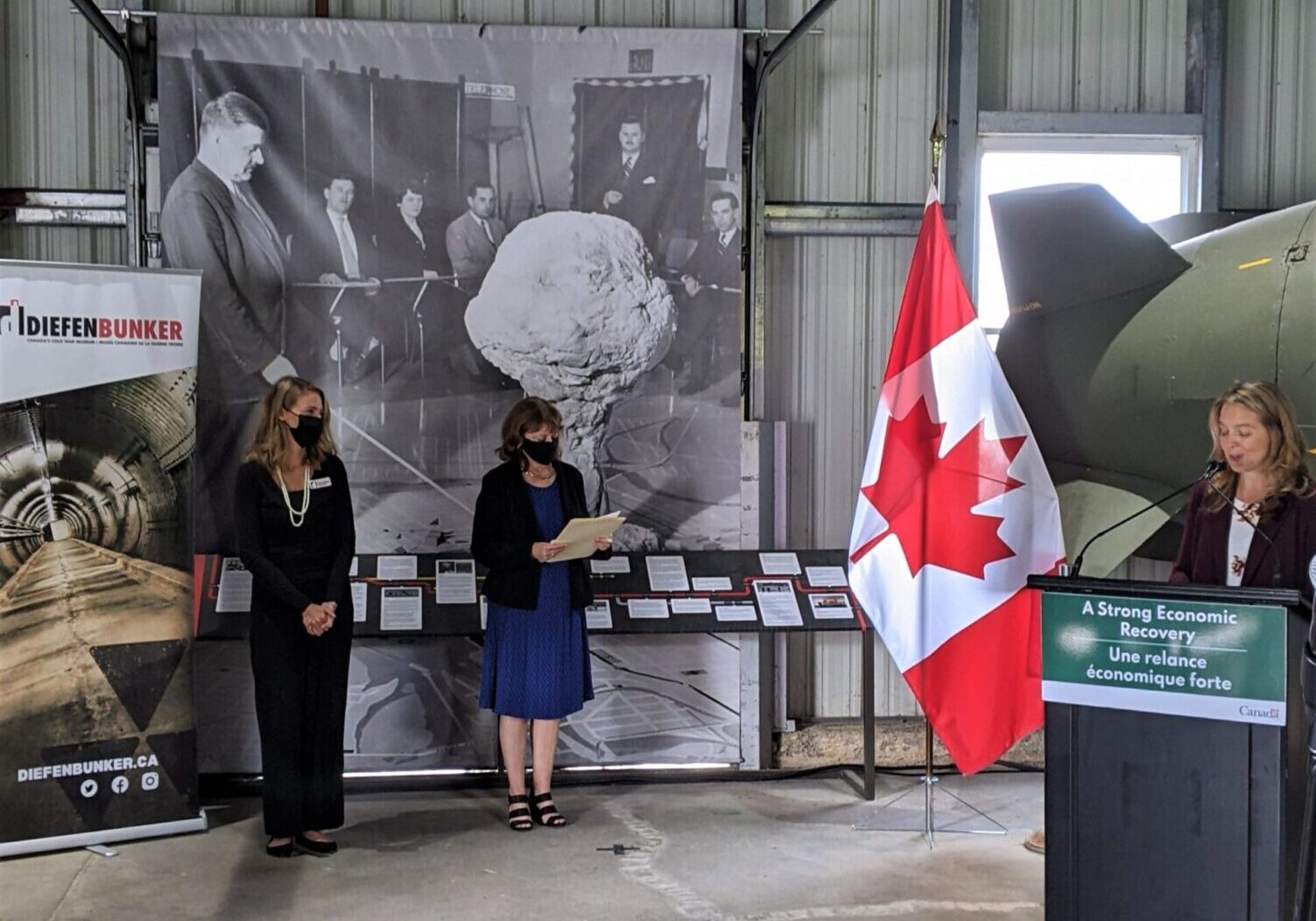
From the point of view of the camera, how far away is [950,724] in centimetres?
409

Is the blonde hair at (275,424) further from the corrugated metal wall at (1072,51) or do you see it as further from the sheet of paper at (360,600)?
the corrugated metal wall at (1072,51)

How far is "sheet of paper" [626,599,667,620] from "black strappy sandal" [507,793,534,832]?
2.54 ft

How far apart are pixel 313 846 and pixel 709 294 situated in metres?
2.44

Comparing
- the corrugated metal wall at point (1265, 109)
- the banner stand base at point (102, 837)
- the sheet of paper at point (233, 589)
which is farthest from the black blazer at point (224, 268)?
the corrugated metal wall at point (1265, 109)

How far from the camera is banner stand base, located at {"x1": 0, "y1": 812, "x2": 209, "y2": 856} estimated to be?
3932 mm

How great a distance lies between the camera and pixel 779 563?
193 inches

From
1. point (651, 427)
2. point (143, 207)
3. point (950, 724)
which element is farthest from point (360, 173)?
point (950, 724)

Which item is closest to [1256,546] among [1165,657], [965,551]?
[1165,657]

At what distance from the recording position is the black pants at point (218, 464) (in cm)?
466

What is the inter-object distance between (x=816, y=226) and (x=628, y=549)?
1515 millimetres

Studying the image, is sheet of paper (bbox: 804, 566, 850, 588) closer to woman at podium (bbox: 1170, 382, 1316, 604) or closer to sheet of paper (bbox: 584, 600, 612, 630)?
sheet of paper (bbox: 584, 600, 612, 630)

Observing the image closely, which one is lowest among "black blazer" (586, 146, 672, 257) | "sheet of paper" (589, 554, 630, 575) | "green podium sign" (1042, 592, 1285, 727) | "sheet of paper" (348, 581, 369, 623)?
"sheet of paper" (348, 581, 369, 623)

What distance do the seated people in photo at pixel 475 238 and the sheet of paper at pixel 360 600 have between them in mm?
1174

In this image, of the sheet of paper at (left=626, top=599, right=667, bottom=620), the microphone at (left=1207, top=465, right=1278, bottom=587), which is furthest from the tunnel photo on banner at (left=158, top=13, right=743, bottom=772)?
the microphone at (left=1207, top=465, right=1278, bottom=587)
